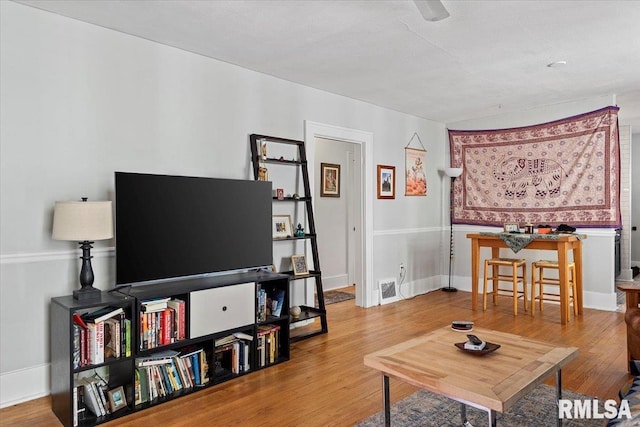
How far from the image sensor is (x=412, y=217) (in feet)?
19.2

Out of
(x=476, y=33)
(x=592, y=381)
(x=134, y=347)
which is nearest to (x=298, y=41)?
(x=476, y=33)

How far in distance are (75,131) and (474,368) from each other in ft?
9.18

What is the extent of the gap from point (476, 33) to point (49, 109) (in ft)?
9.64

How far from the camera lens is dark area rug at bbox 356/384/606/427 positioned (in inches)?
92.9

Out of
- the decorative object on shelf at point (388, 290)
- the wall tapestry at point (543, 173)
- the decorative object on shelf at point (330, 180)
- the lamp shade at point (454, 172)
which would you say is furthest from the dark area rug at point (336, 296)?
the lamp shade at point (454, 172)

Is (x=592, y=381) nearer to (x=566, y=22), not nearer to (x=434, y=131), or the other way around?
(x=566, y=22)

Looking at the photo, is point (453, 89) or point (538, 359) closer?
point (538, 359)

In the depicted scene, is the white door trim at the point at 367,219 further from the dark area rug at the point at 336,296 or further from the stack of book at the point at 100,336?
the stack of book at the point at 100,336

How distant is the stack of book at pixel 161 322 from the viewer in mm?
2678

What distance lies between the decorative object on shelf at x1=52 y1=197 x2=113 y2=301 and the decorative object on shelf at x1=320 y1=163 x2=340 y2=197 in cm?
380

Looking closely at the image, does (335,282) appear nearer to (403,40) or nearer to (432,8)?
(403,40)

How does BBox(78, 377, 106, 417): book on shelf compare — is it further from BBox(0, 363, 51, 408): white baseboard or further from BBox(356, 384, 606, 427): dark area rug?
BBox(356, 384, 606, 427): dark area rug

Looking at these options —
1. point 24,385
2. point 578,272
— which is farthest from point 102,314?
point 578,272

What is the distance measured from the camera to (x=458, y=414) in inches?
97.0
